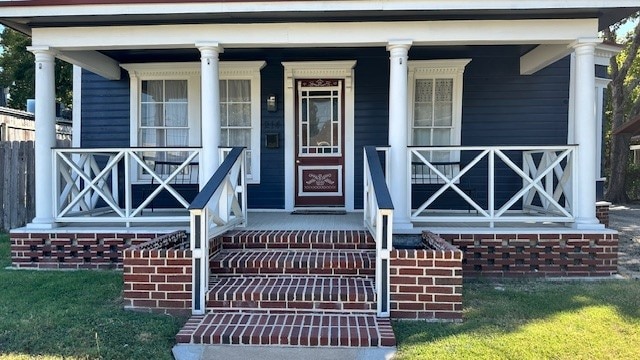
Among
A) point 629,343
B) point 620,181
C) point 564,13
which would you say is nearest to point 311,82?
point 564,13

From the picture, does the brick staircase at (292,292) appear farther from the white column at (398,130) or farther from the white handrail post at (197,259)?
the white column at (398,130)

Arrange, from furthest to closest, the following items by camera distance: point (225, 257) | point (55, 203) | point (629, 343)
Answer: point (55, 203)
point (225, 257)
point (629, 343)

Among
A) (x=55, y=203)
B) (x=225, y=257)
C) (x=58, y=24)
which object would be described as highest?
(x=58, y=24)

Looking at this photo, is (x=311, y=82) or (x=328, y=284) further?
(x=311, y=82)

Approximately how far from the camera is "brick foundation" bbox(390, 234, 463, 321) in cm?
398

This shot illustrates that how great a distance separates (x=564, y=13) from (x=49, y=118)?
6066mm

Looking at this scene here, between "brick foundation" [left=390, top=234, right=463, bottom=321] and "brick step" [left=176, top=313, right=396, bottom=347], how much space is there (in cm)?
27

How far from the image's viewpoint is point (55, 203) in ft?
18.6

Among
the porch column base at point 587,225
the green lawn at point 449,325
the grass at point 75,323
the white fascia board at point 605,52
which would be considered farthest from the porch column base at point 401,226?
the white fascia board at point 605,52

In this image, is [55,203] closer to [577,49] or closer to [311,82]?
[311,82]

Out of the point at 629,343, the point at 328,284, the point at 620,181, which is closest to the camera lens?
the point at 629,343

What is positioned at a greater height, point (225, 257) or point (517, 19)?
→ point (517, 19)

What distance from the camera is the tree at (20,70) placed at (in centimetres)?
1808

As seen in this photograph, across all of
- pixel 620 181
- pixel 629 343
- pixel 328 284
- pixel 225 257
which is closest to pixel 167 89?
pixel 225 257
